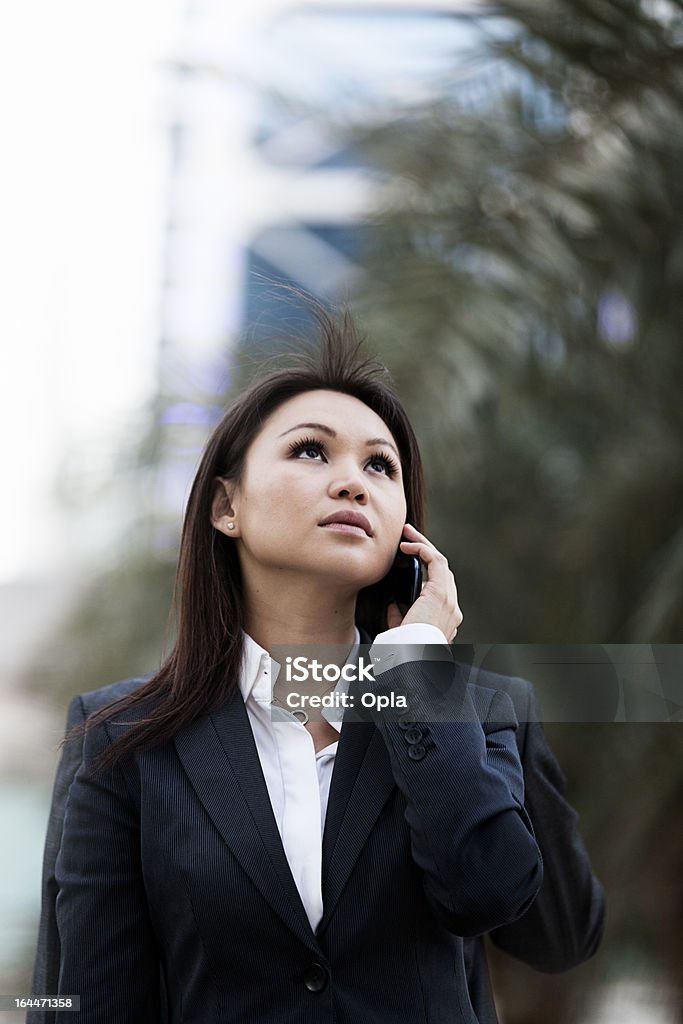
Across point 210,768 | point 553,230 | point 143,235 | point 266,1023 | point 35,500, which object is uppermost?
point 143,235

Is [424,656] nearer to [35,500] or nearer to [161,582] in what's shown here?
[161,582]

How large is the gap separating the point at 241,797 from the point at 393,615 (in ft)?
0.76

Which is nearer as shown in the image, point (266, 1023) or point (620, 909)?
point (266, 1023)

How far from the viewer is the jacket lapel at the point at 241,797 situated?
0.98 m

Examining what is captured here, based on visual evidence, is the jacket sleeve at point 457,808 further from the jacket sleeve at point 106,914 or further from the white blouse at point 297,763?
the jacket sleeve at point 106,914

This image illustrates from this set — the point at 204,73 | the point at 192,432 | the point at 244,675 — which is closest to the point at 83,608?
the point at 192,432

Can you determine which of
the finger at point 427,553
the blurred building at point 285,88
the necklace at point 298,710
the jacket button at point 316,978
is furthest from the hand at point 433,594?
the blurred building at point 285,88

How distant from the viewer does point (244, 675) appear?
1.12 meters

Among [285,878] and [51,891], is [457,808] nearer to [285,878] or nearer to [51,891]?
[285,878]

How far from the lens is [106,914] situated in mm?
1043

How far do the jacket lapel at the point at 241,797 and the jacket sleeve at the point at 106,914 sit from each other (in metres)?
0.08

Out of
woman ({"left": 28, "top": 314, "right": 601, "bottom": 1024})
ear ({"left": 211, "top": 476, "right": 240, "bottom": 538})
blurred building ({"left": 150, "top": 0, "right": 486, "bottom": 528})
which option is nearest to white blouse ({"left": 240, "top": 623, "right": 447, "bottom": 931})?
woman ({"left": 28, "top": 314, "right": 601, "bottom": 1024})

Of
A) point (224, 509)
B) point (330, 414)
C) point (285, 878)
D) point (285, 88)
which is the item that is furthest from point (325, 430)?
point (285, 88)

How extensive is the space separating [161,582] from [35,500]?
357mm
